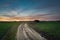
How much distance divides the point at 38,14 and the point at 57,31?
1.26ft

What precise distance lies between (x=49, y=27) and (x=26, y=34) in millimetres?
359

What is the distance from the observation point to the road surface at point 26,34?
326 cm

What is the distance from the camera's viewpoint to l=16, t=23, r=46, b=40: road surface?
3.26 meters

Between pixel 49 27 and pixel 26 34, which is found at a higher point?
pixel 49 27

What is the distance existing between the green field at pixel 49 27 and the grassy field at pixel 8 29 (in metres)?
0.27

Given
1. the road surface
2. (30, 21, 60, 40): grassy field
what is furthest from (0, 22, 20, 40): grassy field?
(30, 21, 60, 40): grassy field

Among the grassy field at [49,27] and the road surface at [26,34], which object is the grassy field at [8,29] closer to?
the road surface at [26,34]

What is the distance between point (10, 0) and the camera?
3.27m

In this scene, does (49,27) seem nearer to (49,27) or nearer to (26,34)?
(49,27)

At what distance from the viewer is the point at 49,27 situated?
3270 mm

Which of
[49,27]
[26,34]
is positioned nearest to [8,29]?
[26,34]

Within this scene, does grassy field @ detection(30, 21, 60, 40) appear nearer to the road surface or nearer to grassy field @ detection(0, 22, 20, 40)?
the road surface

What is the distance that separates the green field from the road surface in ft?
0.25

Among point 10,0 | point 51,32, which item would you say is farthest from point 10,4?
point 51,32
